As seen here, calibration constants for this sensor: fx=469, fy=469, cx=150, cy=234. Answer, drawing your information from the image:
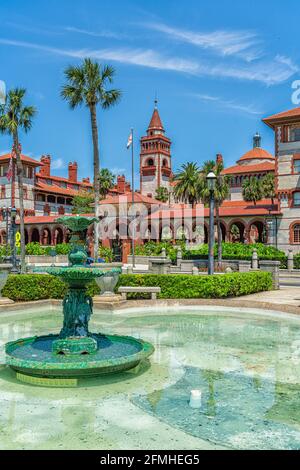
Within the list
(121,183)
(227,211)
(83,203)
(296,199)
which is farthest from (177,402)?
(121,183)

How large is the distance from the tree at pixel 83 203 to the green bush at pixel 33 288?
52.1m

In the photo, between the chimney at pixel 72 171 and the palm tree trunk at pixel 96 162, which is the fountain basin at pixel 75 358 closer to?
the palm tree trunk at pixel 96 162

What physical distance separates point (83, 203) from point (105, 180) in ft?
19.1

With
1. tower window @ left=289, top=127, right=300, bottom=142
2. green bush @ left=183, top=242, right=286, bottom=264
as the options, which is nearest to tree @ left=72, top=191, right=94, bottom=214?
green bush @ left=183, top=242, right=286, bottom=264

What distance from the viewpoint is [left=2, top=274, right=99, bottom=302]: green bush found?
1727 cm

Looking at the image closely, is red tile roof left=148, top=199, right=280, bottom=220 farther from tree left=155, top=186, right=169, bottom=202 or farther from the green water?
A: the green water

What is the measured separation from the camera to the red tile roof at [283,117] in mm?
44500

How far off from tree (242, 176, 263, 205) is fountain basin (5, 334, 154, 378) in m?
60.0

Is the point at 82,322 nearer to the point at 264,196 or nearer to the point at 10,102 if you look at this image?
the point at 10,102

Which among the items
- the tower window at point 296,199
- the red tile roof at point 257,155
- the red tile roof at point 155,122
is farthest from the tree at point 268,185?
the red tile roof at point 155,122

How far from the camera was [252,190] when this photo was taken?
69.6m

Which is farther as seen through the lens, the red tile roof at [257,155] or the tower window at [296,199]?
the red tile roof at [257,155]

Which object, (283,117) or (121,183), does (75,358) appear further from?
(121,183)
